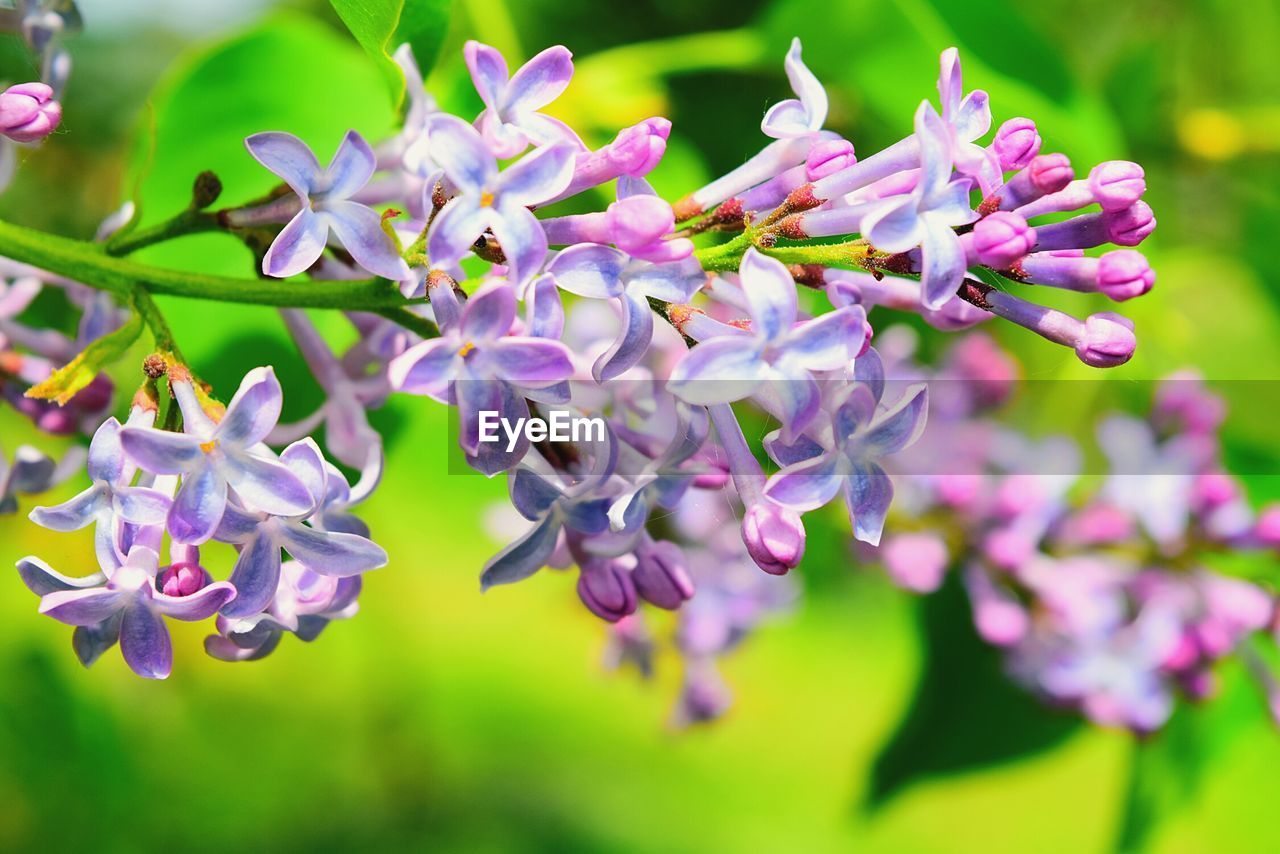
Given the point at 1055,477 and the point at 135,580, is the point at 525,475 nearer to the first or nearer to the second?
the point at 135,580

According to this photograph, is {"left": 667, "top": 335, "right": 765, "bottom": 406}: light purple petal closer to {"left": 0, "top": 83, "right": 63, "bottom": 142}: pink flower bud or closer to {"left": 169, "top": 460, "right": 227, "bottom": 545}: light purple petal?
{"left": 169, "top": 460, "right": 227, "bottom": 545}: light purple petal

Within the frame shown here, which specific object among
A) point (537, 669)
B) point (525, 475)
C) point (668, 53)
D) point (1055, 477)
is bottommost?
point (537, 669)

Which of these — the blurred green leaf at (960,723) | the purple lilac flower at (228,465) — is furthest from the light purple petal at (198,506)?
the blurred green leaf at (960,723)

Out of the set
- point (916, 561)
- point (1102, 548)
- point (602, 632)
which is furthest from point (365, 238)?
point (602, 632)

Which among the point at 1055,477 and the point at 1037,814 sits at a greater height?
the point at 1055,477

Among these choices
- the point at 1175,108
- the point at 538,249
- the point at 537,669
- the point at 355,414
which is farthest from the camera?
the point at 537,669

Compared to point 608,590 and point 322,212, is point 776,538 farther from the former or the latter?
point 322,212

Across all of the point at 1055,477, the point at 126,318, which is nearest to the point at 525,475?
the point at 126,318

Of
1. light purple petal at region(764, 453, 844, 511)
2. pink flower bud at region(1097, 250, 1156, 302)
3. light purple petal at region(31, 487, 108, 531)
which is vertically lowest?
light purple petal at region(764, 453, 844, 511)

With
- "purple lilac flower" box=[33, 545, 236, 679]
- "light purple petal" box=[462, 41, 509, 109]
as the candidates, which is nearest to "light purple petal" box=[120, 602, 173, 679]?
"purple lilac flower" box=[33, 545, 236, 679]
